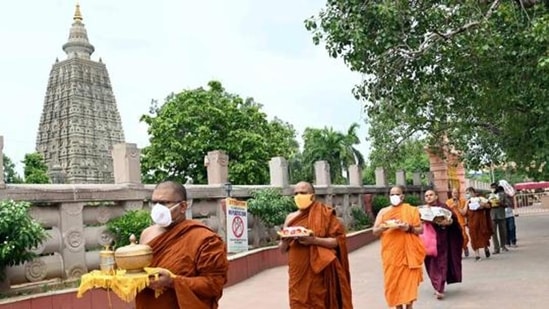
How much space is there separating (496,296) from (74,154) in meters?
37.1

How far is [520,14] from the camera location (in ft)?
29.2

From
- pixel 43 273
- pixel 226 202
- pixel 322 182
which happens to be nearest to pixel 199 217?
pixel 226 202

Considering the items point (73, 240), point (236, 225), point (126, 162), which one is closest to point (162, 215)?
point (73, 240)

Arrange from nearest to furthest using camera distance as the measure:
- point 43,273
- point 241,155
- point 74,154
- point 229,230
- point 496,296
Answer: point 43,273, point 496,296, point 229,230, point 241,155, point 74,154

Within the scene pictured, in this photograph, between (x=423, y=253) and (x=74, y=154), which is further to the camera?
(x=74, y=154)

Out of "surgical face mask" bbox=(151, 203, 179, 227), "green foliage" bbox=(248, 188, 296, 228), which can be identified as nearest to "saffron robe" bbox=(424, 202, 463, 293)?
"green foliage" bbox=(248, 188, 296, 228)

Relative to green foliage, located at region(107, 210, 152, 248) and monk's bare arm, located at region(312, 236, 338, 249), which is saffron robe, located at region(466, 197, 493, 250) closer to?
green foliage, located at region(107, 210, 152, 248)

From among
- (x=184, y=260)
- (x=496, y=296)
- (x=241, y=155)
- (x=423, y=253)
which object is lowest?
(x=496, y=296)

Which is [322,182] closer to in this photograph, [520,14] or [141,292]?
[520,14]

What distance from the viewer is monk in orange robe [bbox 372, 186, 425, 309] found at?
720cm

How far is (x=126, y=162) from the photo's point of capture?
9.21 m

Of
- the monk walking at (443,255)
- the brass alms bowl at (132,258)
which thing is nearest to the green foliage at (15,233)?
the brass alms bowl at (132,258)

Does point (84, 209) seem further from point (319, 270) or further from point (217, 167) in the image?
point (319, 270)

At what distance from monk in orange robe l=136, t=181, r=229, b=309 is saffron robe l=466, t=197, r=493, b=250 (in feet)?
32.9
